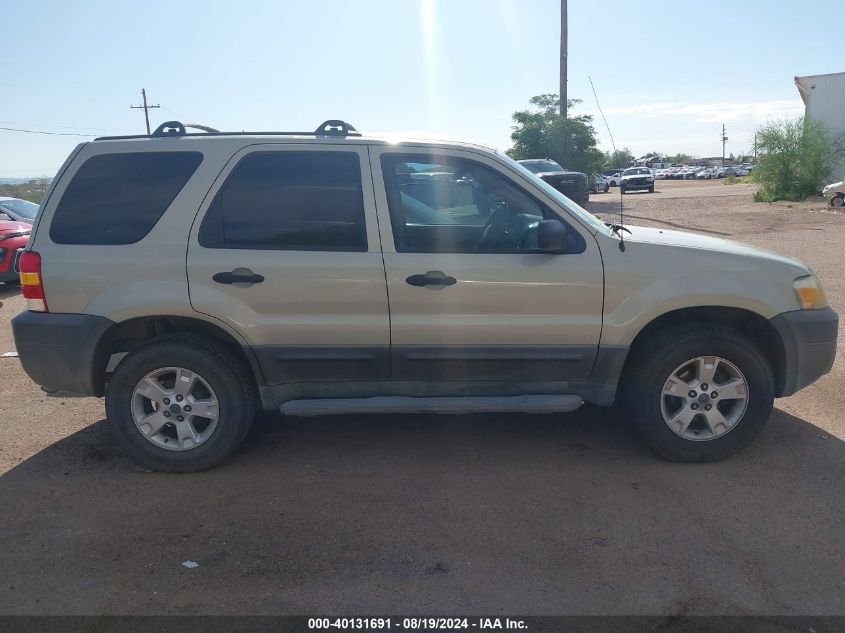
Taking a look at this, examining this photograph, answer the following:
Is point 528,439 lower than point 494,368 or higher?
lower

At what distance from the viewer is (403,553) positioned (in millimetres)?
3387

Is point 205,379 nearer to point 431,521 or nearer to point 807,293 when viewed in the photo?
point 431,521

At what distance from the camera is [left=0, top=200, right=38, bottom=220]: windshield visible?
12266 millimetres

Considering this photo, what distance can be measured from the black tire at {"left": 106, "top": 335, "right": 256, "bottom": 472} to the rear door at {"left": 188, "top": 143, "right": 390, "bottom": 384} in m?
0.23

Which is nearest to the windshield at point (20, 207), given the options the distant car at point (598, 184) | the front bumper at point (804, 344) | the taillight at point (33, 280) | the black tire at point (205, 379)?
the taillight at point (33, 280)

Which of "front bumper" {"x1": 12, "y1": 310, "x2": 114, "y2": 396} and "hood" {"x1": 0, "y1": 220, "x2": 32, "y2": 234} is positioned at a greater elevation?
"hood" {"x1": 0, "y1": 220, "x2": 32, "y2": 234}

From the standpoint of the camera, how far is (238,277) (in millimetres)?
4098

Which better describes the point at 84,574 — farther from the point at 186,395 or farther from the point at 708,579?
the point at 708,579

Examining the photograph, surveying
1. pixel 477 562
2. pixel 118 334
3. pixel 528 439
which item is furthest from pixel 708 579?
pixel 118 334

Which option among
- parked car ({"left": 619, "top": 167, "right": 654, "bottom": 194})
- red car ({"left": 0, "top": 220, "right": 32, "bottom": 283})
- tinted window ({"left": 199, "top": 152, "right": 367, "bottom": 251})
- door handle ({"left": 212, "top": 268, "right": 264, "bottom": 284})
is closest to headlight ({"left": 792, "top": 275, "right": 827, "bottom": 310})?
tinted window ({"left": 199, "top": 152, "right": 367, "bottom": 251})

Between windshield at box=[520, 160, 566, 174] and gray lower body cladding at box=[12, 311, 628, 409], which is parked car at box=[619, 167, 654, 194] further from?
→ gray lower body cladding at box=[12, 311, 628, 409]

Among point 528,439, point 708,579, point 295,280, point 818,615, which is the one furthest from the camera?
point 528,439

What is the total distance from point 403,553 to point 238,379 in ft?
5.10

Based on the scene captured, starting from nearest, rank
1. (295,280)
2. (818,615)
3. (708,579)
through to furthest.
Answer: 1. (818,615)
2. (708,579)
3. (295,280)
